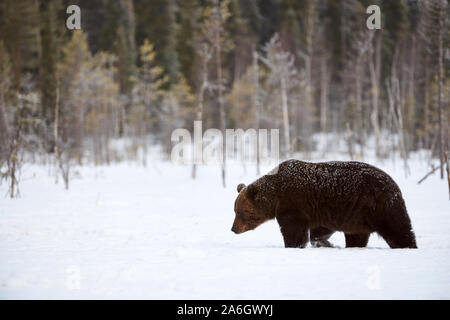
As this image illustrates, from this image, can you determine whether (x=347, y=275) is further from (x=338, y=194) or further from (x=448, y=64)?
(x=448, y=64)

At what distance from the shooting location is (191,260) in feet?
17.3

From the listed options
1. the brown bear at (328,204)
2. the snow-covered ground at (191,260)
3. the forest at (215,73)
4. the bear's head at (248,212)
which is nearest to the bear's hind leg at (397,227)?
the brown bear at (328,204)

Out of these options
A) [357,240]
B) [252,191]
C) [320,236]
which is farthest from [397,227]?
[252,191]

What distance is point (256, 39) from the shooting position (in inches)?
1750

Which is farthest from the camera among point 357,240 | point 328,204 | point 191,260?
point 357,240

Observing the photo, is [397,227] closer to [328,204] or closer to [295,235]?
[328,204]

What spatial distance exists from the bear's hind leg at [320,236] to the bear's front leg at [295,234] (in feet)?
1.89

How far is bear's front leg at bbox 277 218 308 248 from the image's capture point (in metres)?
6.03

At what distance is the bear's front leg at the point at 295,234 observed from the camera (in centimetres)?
603

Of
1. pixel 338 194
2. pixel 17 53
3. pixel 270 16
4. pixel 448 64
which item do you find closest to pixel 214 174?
pixel 448 64

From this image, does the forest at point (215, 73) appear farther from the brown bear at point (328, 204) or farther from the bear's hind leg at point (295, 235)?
the bear's hind leg at point (295, 235)

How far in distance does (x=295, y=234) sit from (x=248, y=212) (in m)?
0.97

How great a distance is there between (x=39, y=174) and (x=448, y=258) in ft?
62.2
